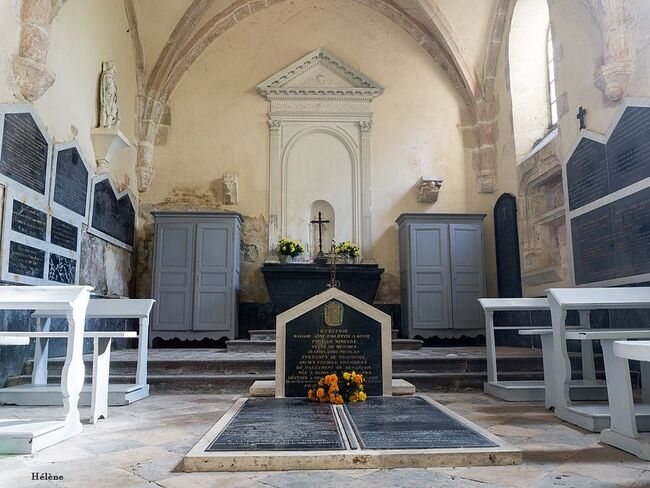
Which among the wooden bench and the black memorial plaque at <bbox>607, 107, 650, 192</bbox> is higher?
the black memorial plaque at <bbox>607, 107, 650, 192</bbox>

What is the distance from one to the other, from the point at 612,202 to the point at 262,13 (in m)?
7.98

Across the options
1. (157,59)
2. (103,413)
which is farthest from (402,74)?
(103,413)

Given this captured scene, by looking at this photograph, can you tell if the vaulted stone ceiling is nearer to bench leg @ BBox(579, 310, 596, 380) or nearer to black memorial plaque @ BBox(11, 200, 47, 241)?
black memorial plaque @ BBox(11, 200, 47, 241)

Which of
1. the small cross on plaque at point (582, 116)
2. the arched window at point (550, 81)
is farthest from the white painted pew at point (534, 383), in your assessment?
the arched window at point (550, 81)

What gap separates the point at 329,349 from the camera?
467 cm

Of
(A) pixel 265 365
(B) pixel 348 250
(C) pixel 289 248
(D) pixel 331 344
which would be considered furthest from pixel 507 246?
(D) pixel 331 344

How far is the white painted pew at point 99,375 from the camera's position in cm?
417

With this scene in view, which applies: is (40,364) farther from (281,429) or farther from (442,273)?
(442,273)

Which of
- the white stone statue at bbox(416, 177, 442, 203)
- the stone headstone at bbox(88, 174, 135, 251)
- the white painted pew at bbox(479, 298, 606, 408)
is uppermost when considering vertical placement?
the white stone statue at bbox(416, 177, 442, 203)

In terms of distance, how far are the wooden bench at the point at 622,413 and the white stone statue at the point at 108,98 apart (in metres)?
7.62

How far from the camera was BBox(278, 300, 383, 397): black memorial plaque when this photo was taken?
459 cm

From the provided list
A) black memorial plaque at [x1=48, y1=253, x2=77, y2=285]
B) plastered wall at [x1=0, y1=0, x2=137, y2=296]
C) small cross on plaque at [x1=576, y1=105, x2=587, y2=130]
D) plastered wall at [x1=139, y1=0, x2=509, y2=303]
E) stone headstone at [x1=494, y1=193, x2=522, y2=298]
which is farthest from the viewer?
plastered wall at [x1=139, y1=0, x2=509, y2=303]

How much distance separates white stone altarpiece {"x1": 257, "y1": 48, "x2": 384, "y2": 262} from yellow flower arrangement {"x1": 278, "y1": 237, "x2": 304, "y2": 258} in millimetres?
540

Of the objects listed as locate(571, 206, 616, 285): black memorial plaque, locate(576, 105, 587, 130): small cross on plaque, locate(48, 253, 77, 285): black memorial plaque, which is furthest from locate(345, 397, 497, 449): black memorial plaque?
locate(576, 105, 587, 130): small cross on plaque
